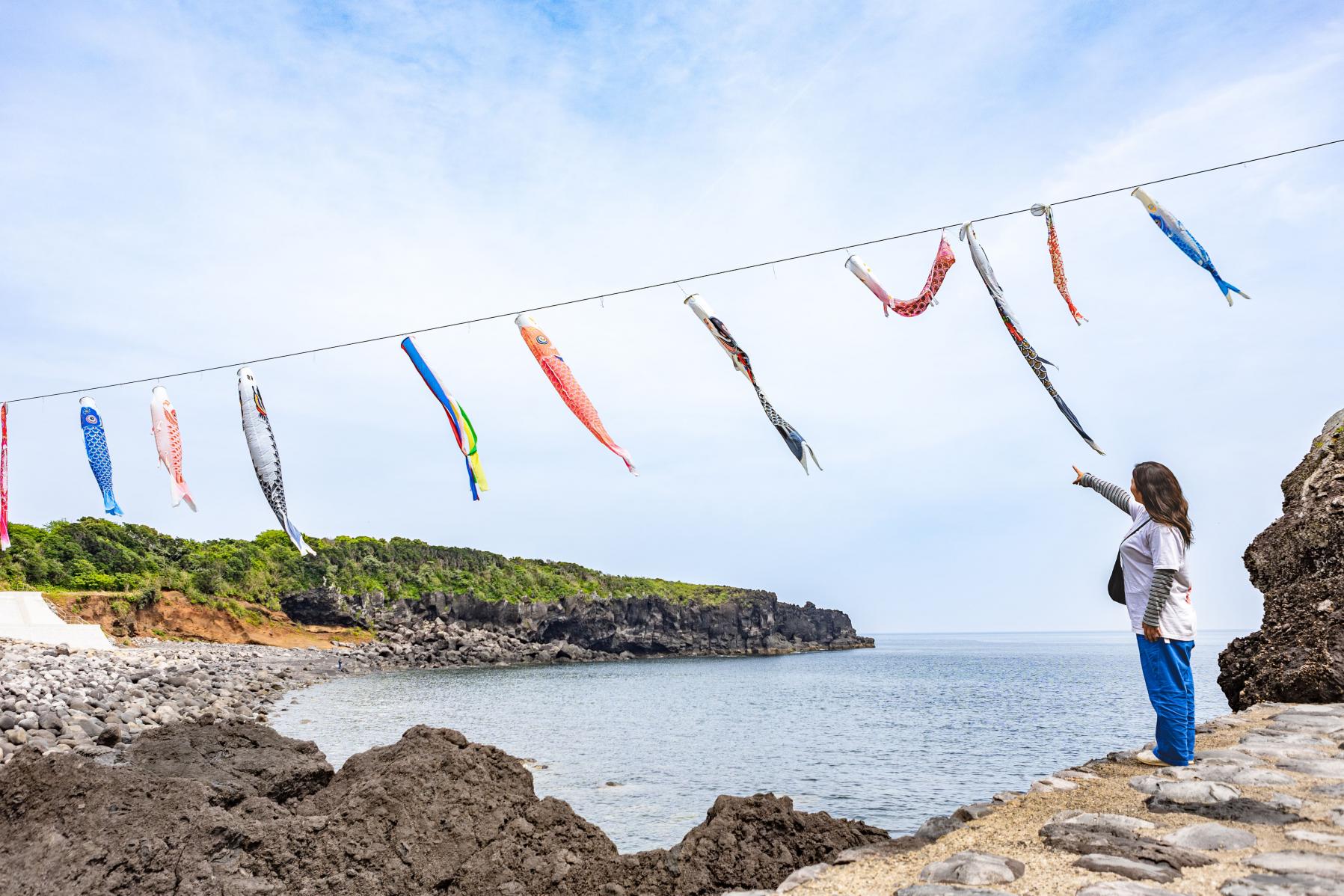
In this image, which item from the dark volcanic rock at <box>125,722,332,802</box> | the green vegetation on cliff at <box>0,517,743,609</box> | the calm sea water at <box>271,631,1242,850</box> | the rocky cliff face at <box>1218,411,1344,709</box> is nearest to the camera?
the dark volcanic rock at <box>125,722,332,802</box>

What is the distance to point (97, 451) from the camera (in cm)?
1038

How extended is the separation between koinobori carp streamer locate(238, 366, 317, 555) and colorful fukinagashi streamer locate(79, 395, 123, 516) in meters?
3.01

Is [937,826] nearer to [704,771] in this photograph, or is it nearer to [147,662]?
[704,771]

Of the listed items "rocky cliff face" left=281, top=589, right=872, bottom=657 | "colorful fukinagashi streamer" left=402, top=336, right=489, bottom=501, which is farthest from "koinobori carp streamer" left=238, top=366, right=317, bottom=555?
"rocky cliff face" left=281, top=589, right=872, bottom=657

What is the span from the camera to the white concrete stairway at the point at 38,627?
24.3 m

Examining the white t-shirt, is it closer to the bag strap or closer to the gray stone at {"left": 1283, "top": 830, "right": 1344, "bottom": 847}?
the bag strap

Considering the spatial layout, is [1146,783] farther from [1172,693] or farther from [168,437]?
[168,437]

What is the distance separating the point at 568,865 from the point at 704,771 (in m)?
10.9

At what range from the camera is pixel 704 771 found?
1588 cm

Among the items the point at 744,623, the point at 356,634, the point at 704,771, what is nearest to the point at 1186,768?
the point at 704,771

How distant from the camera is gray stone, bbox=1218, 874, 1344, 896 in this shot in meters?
3.21

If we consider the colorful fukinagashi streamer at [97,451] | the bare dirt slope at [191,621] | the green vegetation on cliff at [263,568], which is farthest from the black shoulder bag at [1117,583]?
the green vegetation on cliff at [263,568]

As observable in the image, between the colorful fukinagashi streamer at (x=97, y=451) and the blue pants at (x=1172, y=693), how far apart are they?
37.9ft

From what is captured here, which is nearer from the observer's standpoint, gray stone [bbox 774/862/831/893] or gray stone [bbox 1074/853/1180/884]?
gray stone [bbox 1074/853/1180/884]
